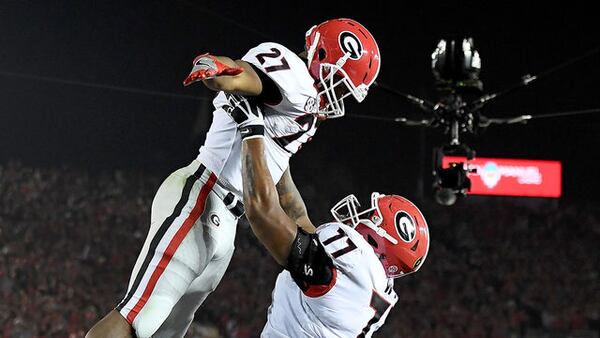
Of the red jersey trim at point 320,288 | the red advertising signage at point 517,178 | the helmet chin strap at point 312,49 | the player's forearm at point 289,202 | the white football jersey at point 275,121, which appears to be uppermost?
the helmet chin strap at point 312,49

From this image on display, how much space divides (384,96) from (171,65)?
2857 millimetres

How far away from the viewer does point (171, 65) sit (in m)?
9.27

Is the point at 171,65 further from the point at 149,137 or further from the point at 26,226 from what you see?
the point at 26,226

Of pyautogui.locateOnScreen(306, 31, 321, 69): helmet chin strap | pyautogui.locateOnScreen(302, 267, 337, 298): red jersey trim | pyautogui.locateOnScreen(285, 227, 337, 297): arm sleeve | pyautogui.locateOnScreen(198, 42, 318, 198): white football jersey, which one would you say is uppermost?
pyautogui.locateOnScreen(306, 31, 321, 69): helmet chin strap

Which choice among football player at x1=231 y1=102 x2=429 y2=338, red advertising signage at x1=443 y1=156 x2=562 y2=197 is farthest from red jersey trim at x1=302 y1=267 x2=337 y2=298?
red advertising signage at x1=443 y1=156 x2=562 y2=197

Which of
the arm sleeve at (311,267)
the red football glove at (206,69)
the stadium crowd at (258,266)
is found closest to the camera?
the red football glove at (206,69)

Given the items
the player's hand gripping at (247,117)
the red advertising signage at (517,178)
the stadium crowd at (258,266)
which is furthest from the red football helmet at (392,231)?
the red advertising signage at (517,178)

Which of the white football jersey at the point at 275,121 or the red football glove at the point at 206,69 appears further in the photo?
the white football jersey at the point at 275,121

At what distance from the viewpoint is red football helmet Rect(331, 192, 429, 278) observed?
254cm

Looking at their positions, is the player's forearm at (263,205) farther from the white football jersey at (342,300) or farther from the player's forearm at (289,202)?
the player's forearm at (289,202)

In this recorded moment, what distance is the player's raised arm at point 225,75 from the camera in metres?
2.05

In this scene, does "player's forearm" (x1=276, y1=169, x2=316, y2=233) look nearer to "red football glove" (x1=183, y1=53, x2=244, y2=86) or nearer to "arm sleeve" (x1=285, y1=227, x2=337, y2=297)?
"arm sleeve" (x1=285, y1=227, x2=337, y2=297)

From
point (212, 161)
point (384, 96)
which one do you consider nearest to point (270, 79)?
point (212, 161)

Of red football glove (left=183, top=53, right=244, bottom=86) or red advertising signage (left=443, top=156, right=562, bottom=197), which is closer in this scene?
red football glove (left=183, top=53, right=244, bottom=86)
